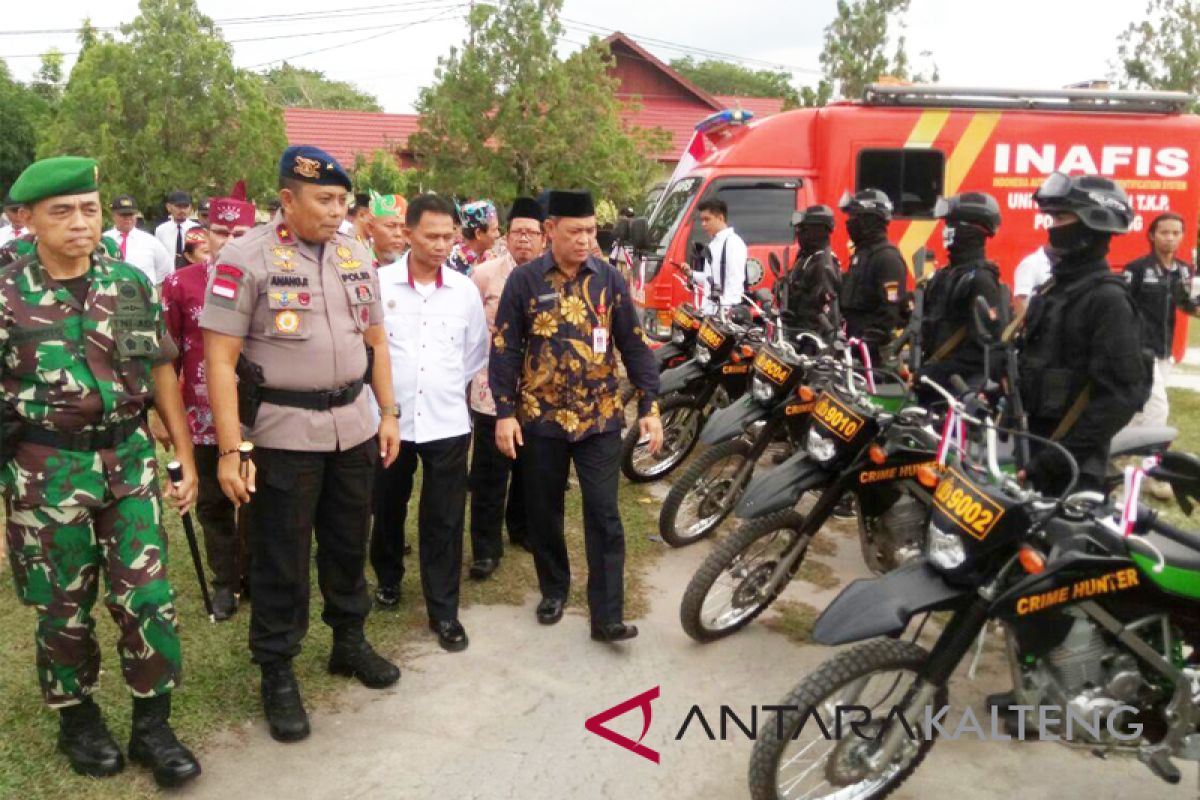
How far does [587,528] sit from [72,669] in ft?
5.84

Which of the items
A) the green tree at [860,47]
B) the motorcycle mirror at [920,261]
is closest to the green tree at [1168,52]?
the green tree at [860,47]

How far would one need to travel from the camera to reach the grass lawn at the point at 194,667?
8.91 feet

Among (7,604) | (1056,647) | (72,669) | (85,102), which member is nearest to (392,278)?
(72,669)

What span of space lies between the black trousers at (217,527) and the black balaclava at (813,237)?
384 centimetres

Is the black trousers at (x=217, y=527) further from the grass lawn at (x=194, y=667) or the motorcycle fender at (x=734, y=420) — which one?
A: the motorcycle fender at (x=734, y=420)

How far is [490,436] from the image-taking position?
14.2 feet

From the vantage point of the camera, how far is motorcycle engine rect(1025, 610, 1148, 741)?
7.91 feet

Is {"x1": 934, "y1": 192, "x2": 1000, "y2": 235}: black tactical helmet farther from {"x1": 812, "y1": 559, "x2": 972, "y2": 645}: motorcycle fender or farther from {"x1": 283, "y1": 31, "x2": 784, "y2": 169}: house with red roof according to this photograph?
{"x1": 283, "y1": 31, "x2": 784, "y2": 169}: house with red roof

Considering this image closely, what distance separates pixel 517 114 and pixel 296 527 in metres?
11.3

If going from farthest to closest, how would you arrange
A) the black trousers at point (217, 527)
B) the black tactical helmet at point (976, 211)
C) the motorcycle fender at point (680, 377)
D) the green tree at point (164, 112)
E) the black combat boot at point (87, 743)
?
the green tree at point (164, 112) < the motorcycle fender at point (680, 377) < the black tactical helmet at point (976, 211) < the black trousers at point (217, 527) < the black combat boot at point (87, 743)

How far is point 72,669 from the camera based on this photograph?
2.69 metres

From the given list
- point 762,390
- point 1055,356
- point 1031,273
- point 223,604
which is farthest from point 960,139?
point 223,604

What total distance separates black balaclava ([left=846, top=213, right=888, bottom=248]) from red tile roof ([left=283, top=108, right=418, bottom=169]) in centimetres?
2223

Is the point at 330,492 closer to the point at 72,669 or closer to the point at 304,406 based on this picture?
the point at 304,406
